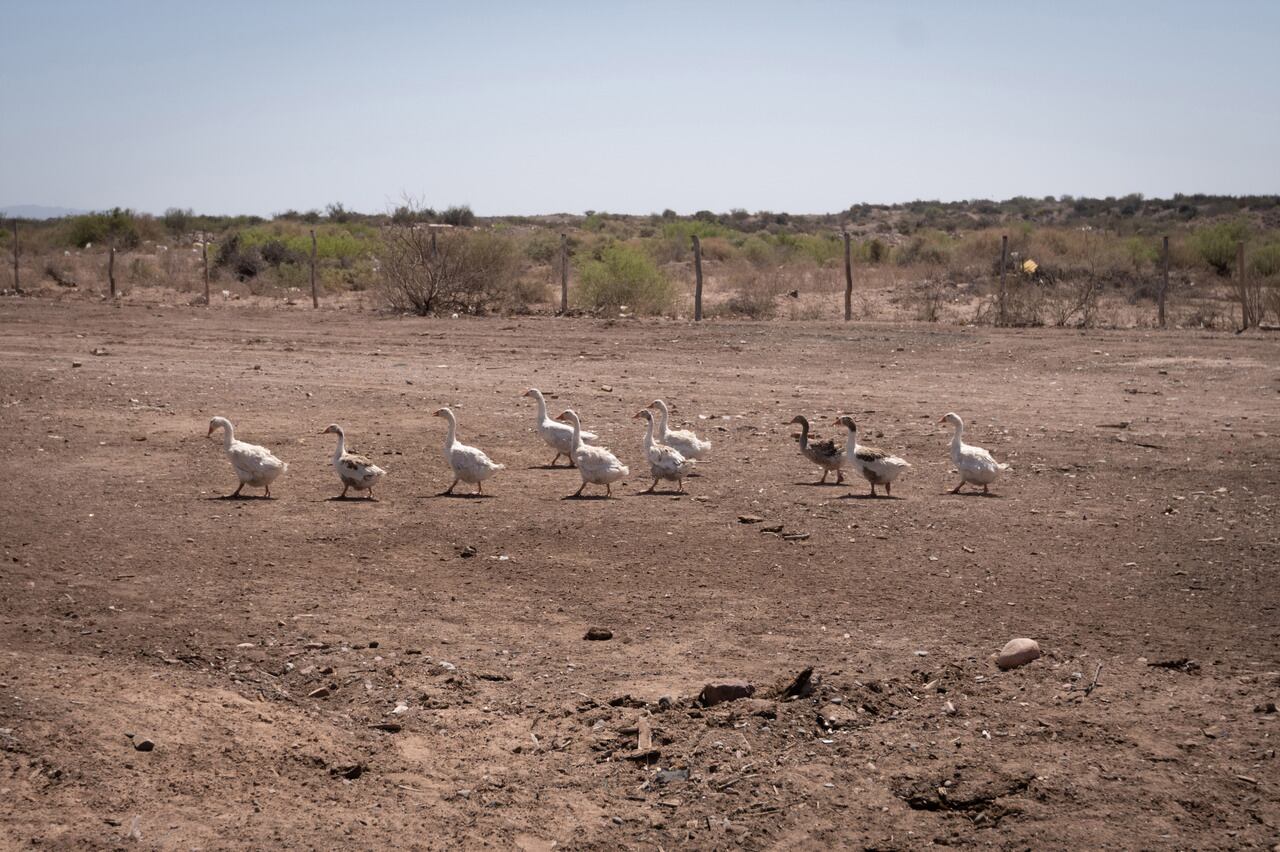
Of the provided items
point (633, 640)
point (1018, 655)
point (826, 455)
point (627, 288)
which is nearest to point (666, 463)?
point (826, 455)

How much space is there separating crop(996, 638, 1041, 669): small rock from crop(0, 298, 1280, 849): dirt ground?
0.36 feet

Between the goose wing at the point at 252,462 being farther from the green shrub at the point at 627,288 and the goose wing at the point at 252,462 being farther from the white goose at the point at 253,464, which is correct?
the green shrub at the point at 627,288

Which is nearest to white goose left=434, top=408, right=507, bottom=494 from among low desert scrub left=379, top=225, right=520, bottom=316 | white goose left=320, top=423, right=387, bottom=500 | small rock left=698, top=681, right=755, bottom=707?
white goose left=320, top=423, right=387, bottom=500

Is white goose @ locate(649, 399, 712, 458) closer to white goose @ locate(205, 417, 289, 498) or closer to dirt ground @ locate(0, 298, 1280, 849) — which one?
dirt ground @ locate(0, 298, 1280, 849)

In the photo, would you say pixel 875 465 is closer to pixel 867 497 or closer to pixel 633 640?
pixel 867 497

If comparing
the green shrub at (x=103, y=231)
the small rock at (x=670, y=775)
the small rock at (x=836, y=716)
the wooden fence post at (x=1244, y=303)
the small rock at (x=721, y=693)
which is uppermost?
the green shrub at (x=103, y=231)

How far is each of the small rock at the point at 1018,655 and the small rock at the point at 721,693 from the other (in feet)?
5.51

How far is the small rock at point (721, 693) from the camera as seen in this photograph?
745 cm

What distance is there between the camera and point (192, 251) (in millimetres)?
51562

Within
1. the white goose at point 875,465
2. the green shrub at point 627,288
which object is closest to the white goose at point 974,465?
the white goose at point 875,465

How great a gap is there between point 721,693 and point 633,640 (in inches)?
48.9

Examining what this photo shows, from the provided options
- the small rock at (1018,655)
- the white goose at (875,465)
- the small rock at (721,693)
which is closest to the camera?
the small rock at (721,693)

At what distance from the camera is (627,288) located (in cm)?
3278

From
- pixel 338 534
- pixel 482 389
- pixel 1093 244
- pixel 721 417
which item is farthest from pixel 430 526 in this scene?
pixel 1093 244
